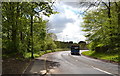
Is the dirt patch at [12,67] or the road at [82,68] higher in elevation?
the dirt patch at [12,67]

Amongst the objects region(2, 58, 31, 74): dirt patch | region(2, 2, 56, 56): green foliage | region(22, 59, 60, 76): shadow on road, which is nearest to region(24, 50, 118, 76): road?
region(22, 59, 60, 76): shadow on road

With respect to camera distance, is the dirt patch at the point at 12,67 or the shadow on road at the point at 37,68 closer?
the dirt patch at the point at 12,67

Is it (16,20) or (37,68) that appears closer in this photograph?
(37,68)

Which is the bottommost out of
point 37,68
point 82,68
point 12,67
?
point 82,68

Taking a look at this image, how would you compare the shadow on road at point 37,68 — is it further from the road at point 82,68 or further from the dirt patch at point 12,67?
the dirt patch at point 12,67

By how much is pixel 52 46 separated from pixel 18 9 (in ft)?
193

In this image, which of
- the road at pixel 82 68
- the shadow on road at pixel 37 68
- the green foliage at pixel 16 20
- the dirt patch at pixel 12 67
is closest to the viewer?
the dirt patch at pixel 12 67

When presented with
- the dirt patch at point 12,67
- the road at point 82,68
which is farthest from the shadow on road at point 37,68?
the dirt patch at point 12,67

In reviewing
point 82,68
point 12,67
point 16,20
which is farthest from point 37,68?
point 16,20

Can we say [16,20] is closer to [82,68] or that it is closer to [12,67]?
[12,67]

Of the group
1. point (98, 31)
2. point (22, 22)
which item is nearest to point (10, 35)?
point (22, 22)

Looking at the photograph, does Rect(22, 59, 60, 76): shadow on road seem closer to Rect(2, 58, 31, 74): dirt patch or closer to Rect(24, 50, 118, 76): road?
Rect(24, 50, 118, 76): road

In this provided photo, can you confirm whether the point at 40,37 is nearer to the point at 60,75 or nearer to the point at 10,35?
the point at 10,35

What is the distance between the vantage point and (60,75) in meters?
13.9
